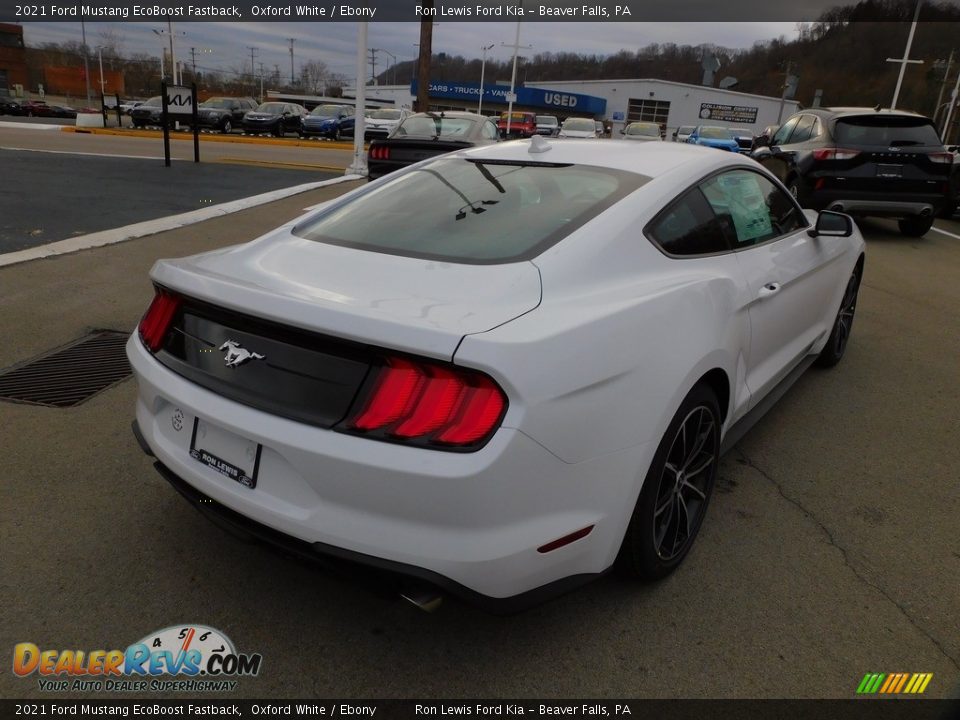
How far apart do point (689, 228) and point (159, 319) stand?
202cm

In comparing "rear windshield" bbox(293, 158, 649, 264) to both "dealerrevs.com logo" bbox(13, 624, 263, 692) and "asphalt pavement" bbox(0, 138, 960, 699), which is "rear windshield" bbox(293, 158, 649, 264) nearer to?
"asphalt pavement" bbox(0, 138, 960, 699)

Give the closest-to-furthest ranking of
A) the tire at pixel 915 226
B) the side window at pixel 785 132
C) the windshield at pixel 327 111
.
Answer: the tire at pixel 915 226 → the side window at pixel 785 132 → the windshield at pixel 327 111

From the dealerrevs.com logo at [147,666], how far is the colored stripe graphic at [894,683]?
1866mm

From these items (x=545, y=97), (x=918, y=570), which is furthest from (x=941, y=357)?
(x=545, y=97)

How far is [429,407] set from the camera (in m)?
1.84

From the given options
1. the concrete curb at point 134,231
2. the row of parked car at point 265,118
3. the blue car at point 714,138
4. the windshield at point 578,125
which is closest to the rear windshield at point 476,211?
the concrete curb at point 134,231

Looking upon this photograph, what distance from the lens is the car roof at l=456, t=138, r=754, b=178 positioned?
118 inches

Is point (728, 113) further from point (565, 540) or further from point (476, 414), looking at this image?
point (476, 414)

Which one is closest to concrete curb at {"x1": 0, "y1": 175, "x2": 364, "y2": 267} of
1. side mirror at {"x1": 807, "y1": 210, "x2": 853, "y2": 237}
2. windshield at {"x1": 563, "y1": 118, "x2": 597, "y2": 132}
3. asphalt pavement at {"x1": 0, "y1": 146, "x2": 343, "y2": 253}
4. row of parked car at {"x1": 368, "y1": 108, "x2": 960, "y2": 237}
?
asphalt pavement at {"x1": 0, "y1": 146, "x2": 343, "y2": 253}

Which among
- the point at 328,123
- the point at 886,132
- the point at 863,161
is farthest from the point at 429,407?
the point at 328,123

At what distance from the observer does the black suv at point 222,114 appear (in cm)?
2973

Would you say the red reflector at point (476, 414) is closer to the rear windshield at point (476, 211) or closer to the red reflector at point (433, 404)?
the red reflector at point (433, 404)
